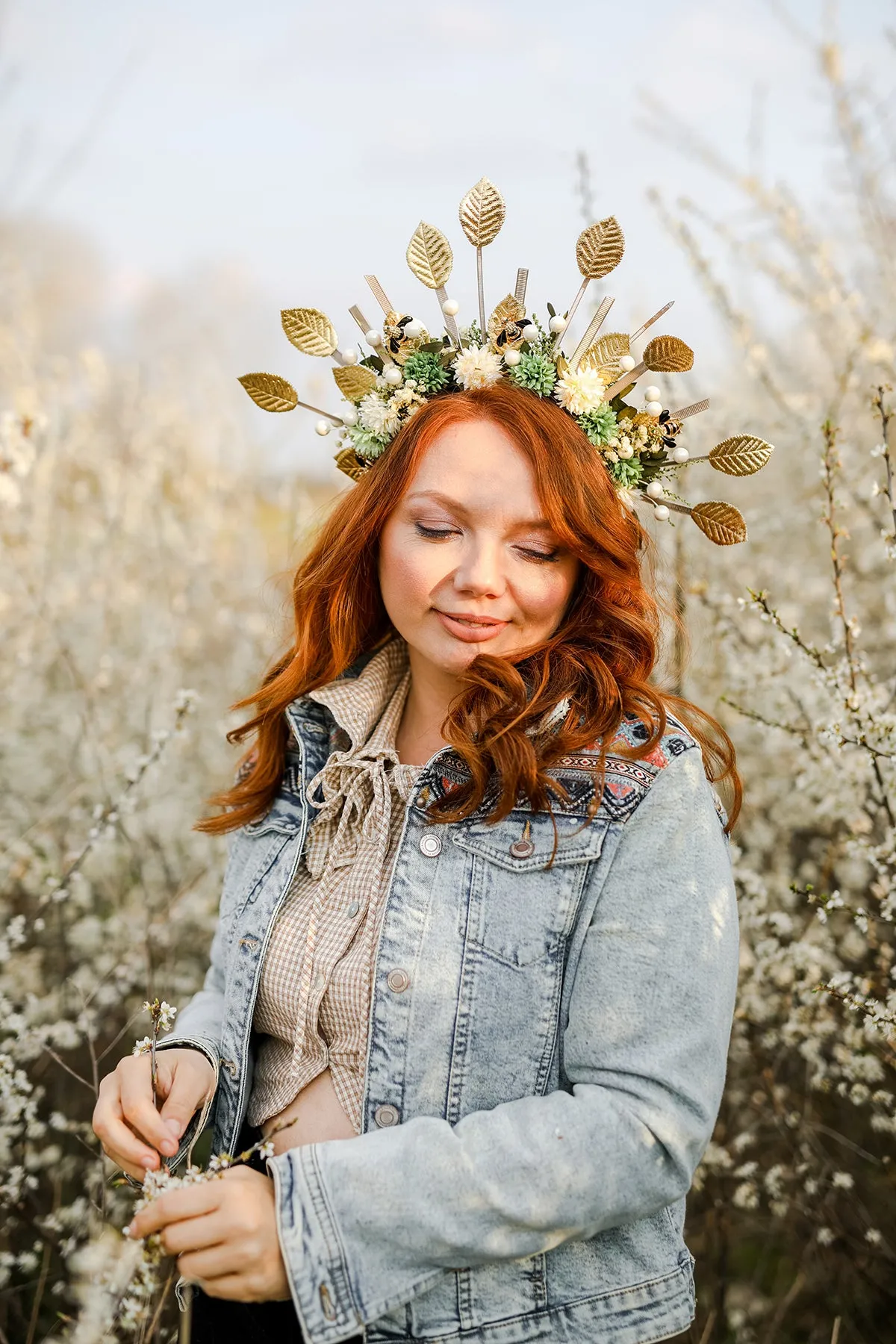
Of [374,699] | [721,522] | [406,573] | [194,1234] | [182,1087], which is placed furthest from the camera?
[374,699]

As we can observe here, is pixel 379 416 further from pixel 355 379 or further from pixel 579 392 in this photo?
pixel 579 392

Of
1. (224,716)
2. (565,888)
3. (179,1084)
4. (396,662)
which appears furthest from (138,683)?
(565,888)

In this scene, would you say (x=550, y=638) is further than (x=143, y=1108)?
Yes

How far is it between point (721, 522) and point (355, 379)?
26.8 inches

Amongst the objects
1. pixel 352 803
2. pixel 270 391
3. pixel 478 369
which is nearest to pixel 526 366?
pixel 478 369

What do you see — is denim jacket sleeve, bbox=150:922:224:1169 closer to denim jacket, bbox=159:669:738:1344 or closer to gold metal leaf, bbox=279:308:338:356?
denim jacket, bbox=159:669:738:1344

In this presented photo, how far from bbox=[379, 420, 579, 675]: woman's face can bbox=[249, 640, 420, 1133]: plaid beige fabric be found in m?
0.23

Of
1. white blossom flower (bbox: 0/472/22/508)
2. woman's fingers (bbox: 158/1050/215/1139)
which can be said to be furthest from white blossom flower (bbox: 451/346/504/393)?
white blossom flower (bbox: 0/472/22/508)

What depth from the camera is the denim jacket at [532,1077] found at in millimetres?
1217

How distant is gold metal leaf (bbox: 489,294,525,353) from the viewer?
1.64m

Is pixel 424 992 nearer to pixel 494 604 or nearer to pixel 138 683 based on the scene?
pixel 494 604

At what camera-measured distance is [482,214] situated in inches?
65.6

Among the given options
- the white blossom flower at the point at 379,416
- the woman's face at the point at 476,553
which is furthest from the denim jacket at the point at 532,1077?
the white blossom flower at the point at 379,416

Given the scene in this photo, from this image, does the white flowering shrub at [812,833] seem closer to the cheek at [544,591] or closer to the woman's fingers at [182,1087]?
the cheek at [544,591]
